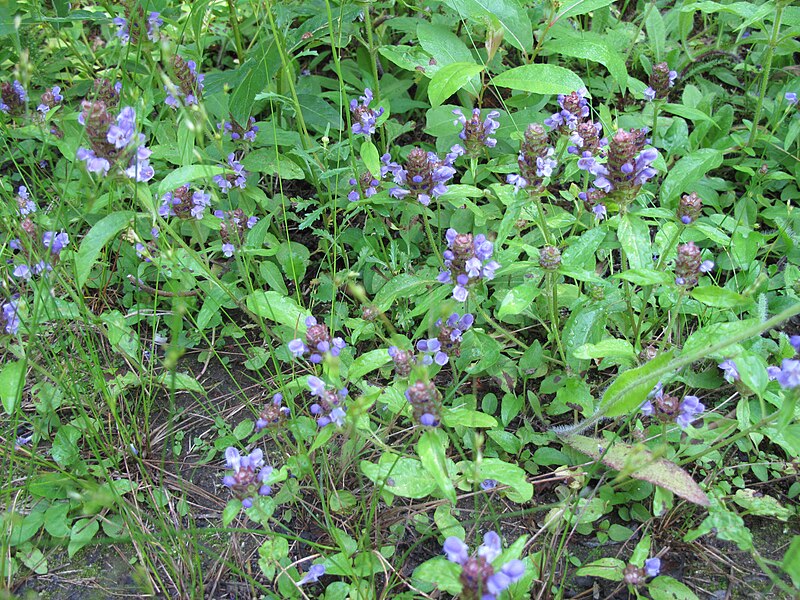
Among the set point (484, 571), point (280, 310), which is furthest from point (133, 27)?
point (484, 571)

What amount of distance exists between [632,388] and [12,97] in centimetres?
292

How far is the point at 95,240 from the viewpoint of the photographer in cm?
211

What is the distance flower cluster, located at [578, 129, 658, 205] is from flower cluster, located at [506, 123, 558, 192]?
6.2 inches

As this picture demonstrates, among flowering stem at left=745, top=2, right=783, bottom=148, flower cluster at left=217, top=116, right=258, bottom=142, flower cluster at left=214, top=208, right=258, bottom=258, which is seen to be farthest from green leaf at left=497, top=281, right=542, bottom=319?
flowering stem at left=745, top=2, right=783, bottom=148

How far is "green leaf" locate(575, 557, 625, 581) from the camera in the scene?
2.12 metres

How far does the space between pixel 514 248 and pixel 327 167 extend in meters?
1.08

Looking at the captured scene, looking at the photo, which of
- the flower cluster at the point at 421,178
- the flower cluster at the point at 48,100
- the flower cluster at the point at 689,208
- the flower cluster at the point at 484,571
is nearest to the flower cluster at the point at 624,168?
the flower cluster at the point at 689,208

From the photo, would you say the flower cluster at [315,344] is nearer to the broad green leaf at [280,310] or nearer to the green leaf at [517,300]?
the broad green leaf at [280,310]

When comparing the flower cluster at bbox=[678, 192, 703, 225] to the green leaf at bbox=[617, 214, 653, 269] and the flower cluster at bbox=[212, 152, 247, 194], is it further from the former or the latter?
the flower cluster at bbox=[212, 152, 247, 194]

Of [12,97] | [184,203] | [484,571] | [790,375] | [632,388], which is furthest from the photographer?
[12,97]

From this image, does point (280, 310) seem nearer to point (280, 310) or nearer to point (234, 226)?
point (280, 310)

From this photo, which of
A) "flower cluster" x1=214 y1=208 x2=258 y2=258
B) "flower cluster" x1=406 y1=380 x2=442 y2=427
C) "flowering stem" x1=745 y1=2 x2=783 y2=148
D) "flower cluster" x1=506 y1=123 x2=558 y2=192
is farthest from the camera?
"flowering stem" x1=745 y1=2 x2=783 y2=148

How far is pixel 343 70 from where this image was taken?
3.62 m

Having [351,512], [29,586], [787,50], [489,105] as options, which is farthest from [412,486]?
[787,50]
